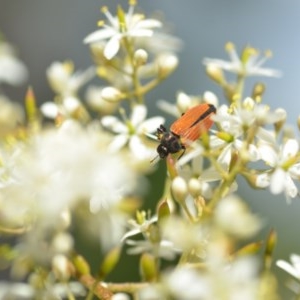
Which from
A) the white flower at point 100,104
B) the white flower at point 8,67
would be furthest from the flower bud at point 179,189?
the white flower at point 8,67

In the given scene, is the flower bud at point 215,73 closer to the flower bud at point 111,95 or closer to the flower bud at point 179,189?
the flower bud at point 111,95

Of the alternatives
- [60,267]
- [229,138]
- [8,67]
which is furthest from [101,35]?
[8,67]

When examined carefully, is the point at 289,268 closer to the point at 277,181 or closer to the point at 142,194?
the point at 277,181

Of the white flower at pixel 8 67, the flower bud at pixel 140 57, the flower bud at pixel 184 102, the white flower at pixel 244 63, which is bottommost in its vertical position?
the white flower at pixel 8 67

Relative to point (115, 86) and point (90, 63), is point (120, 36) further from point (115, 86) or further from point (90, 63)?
point (90, 63)

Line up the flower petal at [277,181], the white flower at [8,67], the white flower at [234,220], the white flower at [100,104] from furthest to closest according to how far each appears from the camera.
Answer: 1. the white flower at [8,67]
2. the white flower at [100,104]
3. the flower petal at [277,181]
4. the white flower at [234,220]

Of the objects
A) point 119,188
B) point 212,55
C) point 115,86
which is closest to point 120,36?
point 115,86
